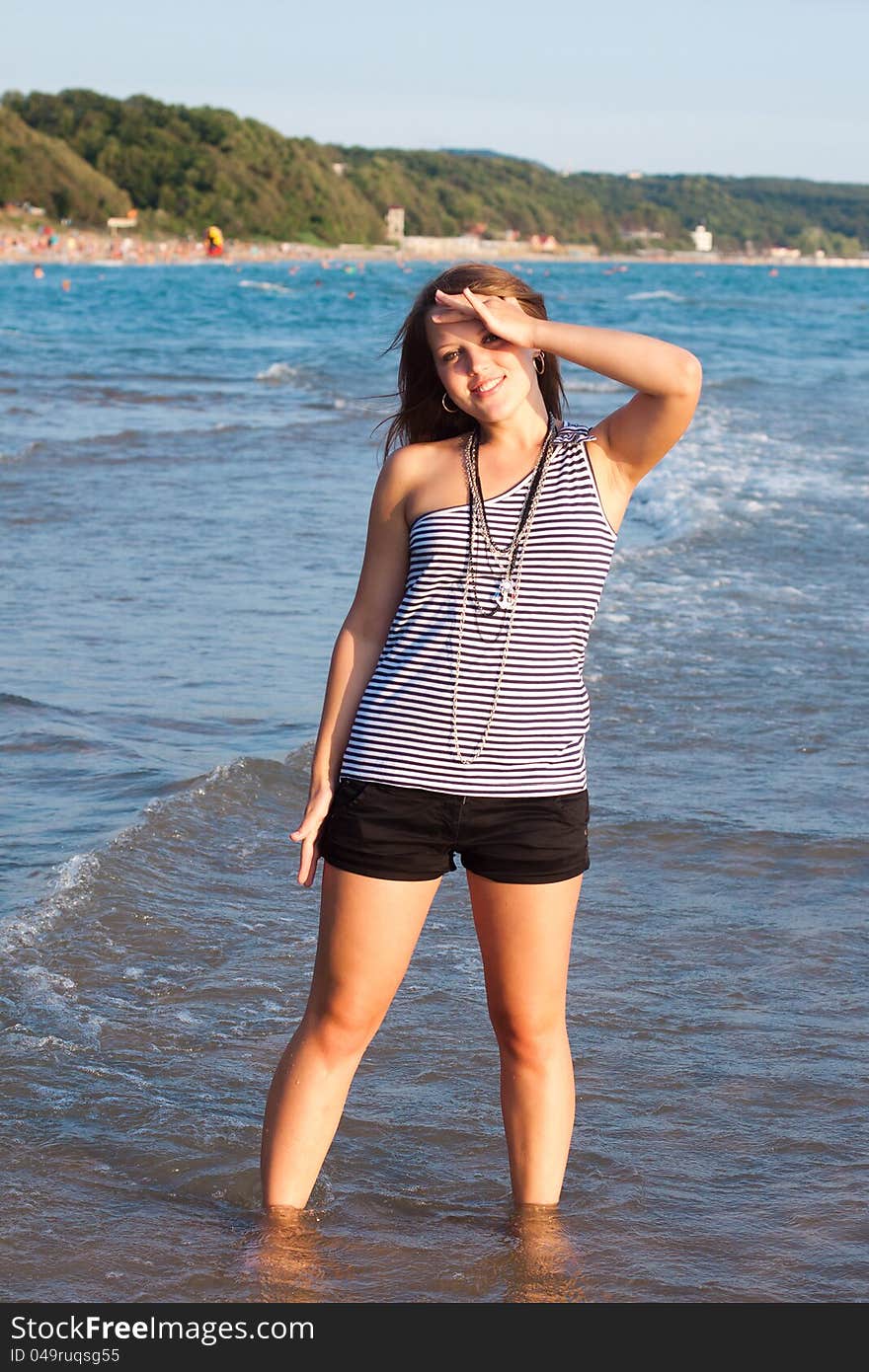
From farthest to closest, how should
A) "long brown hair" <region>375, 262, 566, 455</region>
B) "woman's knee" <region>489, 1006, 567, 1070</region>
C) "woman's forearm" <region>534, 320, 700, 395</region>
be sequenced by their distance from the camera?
"woman's knee" <region>489, 1006, 567, 1070</region> → "long brown hair" <region>375, 262, 566, 455</region> → "woman's forearm" <region>534, 320, 700, 395</region>

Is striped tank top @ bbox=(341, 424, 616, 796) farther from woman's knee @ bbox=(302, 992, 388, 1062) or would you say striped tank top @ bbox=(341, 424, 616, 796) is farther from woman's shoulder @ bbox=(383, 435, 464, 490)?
woman's knee @ bbox=(302, 992, 388, 1062)

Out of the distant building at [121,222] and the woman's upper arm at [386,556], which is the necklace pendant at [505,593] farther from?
the distant building at [121,222]

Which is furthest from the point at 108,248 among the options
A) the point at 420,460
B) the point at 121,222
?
the point at 420,460

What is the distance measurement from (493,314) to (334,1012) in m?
1.39

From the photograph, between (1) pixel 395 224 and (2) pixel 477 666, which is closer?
(2) pixel 477 666

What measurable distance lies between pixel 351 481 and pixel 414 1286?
12.1 metres

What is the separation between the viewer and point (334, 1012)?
10.4 feet

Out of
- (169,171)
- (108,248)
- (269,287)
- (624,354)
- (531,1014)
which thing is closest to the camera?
(624,354)

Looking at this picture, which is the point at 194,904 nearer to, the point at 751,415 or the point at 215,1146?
the point at 215,1146

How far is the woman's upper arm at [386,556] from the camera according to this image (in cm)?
314

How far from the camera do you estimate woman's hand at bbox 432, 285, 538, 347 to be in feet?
9.79

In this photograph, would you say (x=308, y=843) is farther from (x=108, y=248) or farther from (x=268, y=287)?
(x=108, y=248)

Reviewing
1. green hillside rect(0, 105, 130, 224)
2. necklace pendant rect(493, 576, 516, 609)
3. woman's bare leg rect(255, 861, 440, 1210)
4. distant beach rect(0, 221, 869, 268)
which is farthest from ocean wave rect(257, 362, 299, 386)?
green hillside rect(0, 105, 130, 224)
